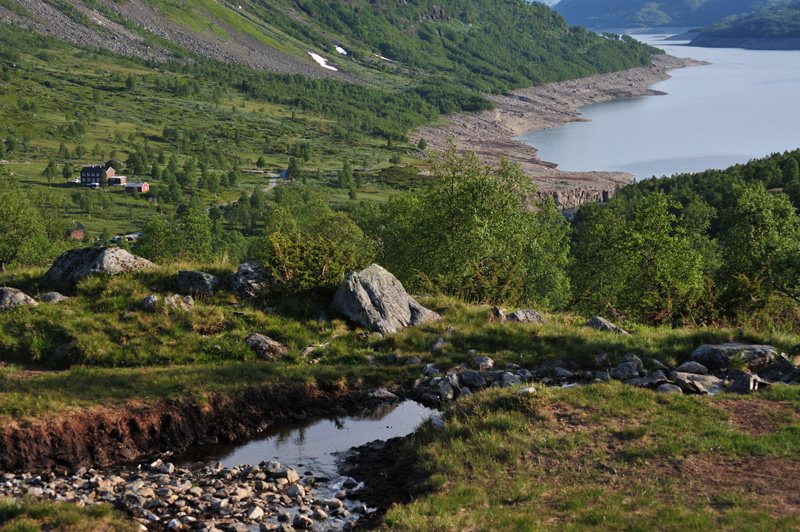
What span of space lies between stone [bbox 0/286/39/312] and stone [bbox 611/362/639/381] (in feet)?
69.5

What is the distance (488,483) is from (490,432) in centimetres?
215

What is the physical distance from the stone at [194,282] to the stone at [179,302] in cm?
110

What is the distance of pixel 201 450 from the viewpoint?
684 inches

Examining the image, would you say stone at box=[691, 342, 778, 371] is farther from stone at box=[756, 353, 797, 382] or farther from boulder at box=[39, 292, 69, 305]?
boulder at box=[39, 292, 69, 305]

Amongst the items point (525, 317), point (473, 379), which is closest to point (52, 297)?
point (473, 379)

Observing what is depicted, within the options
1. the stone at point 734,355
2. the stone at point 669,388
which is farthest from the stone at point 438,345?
the stone at point 734,355

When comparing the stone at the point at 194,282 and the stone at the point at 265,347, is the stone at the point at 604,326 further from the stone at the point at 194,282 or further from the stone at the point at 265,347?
the stone at the point at 194,282

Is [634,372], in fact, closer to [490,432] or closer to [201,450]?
[490,432]

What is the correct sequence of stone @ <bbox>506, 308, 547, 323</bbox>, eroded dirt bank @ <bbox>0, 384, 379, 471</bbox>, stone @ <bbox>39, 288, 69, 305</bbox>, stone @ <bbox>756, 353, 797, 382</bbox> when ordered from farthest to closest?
stone @ <bbox>506, 308, 547, 323</bbox> < stone @ <bbox>39, 288, 69, 305</bbox> < stone @ <bbox>756, 353, 797, 382</bbox> < eroded dirt bank @ <bbox>0, 384, 379, 471</bbox>

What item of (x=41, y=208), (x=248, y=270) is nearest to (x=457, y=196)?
(x=248, y=270)

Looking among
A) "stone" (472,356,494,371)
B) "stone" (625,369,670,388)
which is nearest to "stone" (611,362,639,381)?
"stone" (625,369,670,388)

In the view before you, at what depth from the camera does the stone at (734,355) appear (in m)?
20.3

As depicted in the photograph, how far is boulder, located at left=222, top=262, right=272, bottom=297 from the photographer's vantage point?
83.0ft

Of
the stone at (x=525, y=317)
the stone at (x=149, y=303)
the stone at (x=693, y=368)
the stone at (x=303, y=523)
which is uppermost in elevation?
the stone at (x=525, y=317)
